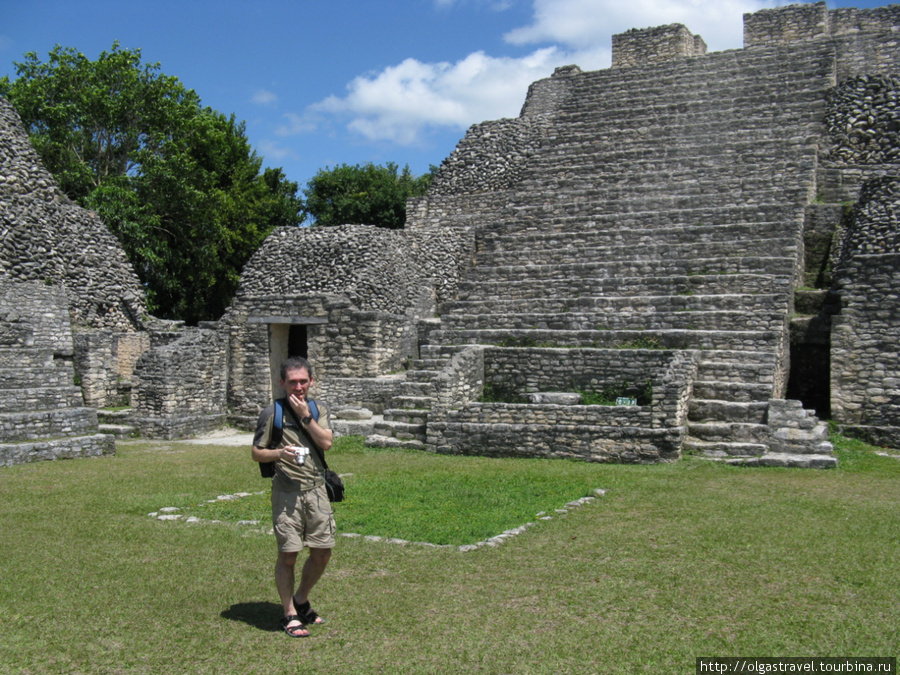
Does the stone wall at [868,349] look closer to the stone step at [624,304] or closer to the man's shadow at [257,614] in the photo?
the stone step at [624,304]

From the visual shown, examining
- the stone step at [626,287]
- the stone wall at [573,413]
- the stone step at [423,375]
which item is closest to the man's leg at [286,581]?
the stone wall at [573,413]

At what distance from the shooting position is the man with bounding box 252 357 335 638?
4.52 metres

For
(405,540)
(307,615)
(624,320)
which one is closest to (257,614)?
(307,615)

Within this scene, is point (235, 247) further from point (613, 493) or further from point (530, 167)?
point (613, 493)

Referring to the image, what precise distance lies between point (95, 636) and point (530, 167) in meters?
15.7

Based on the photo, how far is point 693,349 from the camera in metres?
12.0

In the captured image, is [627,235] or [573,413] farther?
[627,235]

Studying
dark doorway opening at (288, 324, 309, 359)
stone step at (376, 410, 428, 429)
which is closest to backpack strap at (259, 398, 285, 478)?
stone step at (376, 410, 428, 429)

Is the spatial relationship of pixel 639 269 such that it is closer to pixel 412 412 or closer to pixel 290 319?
pixel 412 412

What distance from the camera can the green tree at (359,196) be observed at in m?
31.3

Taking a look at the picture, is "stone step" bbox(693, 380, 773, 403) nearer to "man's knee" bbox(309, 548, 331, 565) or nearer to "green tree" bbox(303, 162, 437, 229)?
"man's knee" bbox(309, 548, 331, 565)

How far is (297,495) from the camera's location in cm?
459

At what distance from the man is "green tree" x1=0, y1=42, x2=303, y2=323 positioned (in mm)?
19208

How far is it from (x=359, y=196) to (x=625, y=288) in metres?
19.7
